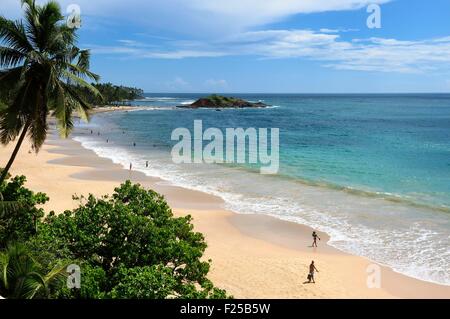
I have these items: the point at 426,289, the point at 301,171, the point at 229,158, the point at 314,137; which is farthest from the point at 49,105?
the point at 314,137

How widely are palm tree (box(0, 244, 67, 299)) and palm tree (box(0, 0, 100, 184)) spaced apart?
3.67 m

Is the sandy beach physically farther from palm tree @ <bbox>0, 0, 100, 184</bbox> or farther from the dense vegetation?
palm tree @ <bbox>0, 0, 100, 184</bbox>

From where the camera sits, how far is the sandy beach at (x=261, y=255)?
16547 mm

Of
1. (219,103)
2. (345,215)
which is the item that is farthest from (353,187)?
(219,103)

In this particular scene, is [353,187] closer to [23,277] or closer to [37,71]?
[37,71]

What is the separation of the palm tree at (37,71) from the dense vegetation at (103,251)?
1650 mm

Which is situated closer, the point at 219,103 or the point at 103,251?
the point at 103,251

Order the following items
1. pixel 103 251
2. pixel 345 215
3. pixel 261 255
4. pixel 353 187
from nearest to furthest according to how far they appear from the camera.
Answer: pixel 103 251 → pixel 261 255 → pixel 345 215 → pixel 353 187

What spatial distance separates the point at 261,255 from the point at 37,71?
12.5 meters

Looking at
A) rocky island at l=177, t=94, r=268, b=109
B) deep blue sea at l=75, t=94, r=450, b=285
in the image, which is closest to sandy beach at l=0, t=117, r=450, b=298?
deep blue sea at l=75, t=94, r=450, b=285

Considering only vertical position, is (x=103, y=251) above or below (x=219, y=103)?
below

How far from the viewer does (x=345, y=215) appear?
1044 inches

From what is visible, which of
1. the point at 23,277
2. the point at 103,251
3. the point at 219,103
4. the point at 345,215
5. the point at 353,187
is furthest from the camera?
the point at 219,103

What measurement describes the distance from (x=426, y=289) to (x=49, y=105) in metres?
14.4
